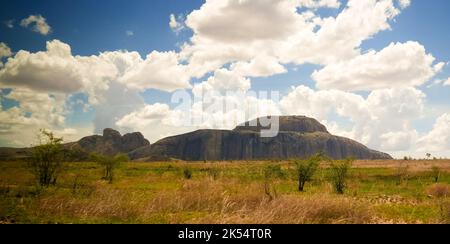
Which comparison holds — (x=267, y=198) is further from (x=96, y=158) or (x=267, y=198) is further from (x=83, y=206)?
(x=96, y=158)

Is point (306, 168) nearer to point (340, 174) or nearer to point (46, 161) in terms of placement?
point (340, 174)

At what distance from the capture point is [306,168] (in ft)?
133

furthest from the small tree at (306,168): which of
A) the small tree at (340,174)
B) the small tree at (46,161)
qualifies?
the small tree at (46,161)

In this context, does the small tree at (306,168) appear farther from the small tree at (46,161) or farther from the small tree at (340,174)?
the small tree at (46,161)

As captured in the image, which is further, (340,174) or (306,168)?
(306,168)

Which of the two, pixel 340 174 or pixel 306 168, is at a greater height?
pixel 306 168

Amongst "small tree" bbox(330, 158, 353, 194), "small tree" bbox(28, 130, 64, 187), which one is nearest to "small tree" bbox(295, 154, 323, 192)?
"small tree" bbox(330, 158, 353, 194)

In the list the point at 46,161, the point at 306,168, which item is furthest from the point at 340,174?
the point at 46,161

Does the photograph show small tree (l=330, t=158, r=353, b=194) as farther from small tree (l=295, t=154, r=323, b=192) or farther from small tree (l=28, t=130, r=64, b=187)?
small tree (l=28, t=130, r=64, b=187)

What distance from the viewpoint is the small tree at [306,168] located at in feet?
131
